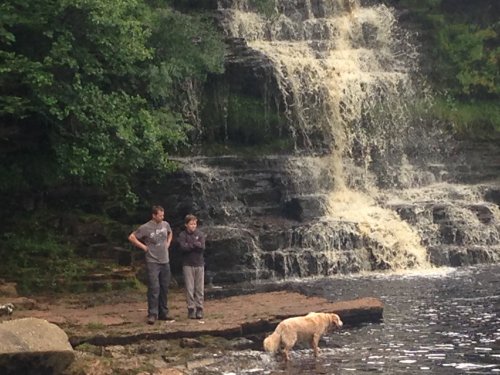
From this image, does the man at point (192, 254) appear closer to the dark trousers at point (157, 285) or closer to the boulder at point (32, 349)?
the dark trousers at point (157, 285)

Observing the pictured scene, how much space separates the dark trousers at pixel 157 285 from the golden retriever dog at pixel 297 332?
96.8 inches

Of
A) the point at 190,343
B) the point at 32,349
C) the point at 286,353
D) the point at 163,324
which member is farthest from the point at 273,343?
the point at 32,349

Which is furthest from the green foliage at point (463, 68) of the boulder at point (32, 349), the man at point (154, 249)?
the boulder at point (32, 349)

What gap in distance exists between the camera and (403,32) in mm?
37344

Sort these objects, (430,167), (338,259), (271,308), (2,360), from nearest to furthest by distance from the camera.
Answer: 1. (2,360)
2. (271,308)
3. (338,259)
4. (430,167)

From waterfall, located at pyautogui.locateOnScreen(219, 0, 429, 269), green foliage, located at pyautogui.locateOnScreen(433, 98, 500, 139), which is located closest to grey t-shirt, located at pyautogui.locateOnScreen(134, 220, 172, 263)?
waterfall, located at pyautogui.locateOnScreen(219, 0, 429, 269)

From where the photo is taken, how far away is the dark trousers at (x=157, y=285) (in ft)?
51.3

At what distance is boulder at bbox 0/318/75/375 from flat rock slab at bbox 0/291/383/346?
2201 mm

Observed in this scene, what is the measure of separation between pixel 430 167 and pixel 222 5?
30.8 ft

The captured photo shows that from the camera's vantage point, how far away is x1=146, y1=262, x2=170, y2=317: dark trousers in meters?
15.6

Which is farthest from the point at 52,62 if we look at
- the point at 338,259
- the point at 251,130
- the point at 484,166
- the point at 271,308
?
the point at 484,166

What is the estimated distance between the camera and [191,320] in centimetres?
1612

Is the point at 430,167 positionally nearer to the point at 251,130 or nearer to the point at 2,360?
the point at 251,130

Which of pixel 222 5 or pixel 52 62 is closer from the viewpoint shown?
pixel 52 62
